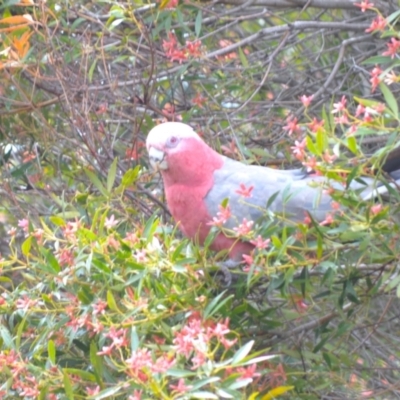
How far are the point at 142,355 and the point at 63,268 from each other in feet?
2.29

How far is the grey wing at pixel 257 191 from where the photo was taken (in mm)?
3049

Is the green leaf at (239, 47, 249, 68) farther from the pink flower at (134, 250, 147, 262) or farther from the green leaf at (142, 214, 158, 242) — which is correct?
the pink flower at (134, 250, 147, 262)

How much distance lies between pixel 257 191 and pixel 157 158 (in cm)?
39

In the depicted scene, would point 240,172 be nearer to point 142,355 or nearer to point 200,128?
point 200,128

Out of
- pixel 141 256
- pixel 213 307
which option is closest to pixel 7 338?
pixel 141 256

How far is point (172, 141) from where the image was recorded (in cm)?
328

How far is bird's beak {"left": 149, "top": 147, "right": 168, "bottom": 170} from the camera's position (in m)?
3.26

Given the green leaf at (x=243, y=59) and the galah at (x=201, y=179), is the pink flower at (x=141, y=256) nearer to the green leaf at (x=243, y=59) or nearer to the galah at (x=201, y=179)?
the galah at (x=201, y=179)

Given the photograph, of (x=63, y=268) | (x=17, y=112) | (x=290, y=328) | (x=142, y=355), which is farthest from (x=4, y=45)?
(x=142, y=355)

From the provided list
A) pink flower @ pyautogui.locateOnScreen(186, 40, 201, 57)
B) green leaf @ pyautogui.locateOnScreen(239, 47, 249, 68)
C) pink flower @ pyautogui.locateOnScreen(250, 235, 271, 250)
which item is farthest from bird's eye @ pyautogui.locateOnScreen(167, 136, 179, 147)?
pink flower @ pyautogui.locateOnScreen(250, 235, 271, 250)

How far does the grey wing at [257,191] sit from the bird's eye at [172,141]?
7.2 inches

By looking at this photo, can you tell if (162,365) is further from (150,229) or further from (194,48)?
(194,48)

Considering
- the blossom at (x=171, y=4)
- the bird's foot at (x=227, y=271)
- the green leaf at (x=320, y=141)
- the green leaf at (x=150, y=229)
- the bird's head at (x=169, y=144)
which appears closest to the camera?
the green leaf at (x=320, y=141)

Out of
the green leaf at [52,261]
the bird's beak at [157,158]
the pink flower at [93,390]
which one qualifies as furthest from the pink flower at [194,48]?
the pink flower at [93,390]
